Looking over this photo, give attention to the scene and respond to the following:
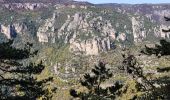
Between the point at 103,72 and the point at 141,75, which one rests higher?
the point at 141,75

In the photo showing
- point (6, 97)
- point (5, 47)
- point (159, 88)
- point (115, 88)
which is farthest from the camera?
point (115, 88)

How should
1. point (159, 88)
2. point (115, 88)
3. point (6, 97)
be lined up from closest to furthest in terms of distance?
point (159, 88)
point (6, 97)
point (115, 88)

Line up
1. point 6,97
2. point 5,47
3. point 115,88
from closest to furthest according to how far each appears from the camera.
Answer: point 5,47
point 6,97
point 115,88

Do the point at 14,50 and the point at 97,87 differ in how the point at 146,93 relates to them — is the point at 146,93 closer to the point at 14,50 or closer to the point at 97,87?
the point at 14,50

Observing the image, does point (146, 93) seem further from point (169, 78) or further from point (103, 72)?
point (103, 72)

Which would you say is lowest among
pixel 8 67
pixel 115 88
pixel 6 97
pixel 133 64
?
pixel 115 88

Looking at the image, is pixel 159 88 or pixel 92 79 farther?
pixel 92 79

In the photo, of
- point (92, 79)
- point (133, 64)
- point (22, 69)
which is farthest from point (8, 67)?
point (92, 79)

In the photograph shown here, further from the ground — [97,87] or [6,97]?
[6,97]

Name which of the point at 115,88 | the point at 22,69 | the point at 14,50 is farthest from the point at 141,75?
the point at 115,88
